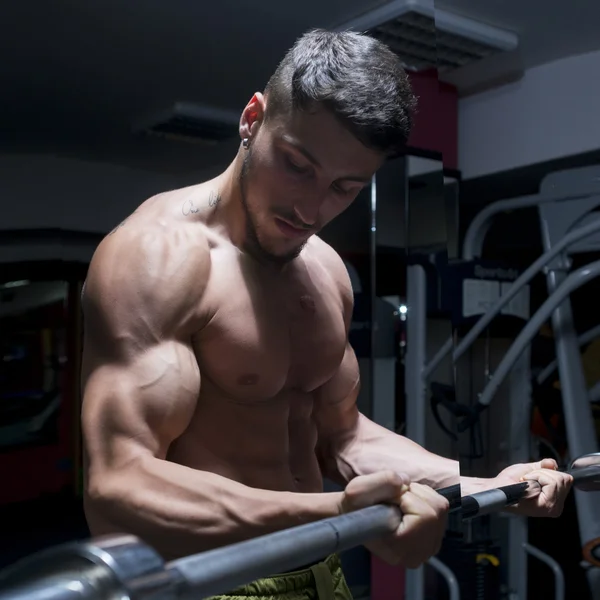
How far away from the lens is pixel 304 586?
0.69 m

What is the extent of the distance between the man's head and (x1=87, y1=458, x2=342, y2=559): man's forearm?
23cm

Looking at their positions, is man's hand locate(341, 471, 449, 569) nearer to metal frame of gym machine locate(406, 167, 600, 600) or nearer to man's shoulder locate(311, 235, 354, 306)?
man's shoulder locate(311, 235, 354, 306)

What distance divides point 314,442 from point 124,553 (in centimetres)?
39

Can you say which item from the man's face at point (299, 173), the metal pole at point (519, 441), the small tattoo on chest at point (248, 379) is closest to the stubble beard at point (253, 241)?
the man's face at point (299, 173)

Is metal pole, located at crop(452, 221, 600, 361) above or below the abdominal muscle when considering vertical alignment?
above

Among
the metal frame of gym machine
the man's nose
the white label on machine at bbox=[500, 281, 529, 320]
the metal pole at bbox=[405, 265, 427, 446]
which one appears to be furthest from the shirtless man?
the white label on machine at bbox=[500, 281, 529, 320]

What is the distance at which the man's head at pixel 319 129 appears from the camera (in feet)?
1.82

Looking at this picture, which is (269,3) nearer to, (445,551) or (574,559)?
(445,551)

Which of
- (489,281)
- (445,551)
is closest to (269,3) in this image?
(489,281)

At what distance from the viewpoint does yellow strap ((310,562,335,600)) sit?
69 centimetres

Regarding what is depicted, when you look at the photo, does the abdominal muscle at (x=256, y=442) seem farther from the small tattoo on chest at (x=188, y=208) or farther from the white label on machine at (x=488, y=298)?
the white label on machine at (x=488, y=298)

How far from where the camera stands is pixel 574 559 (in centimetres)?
180

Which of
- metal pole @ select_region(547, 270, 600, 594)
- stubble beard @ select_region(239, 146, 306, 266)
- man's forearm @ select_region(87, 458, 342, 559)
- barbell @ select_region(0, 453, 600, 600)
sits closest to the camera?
barbell @ select_region(0, 453, 600, 600)

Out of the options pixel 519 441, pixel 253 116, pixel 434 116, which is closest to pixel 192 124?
pixel 253 116
